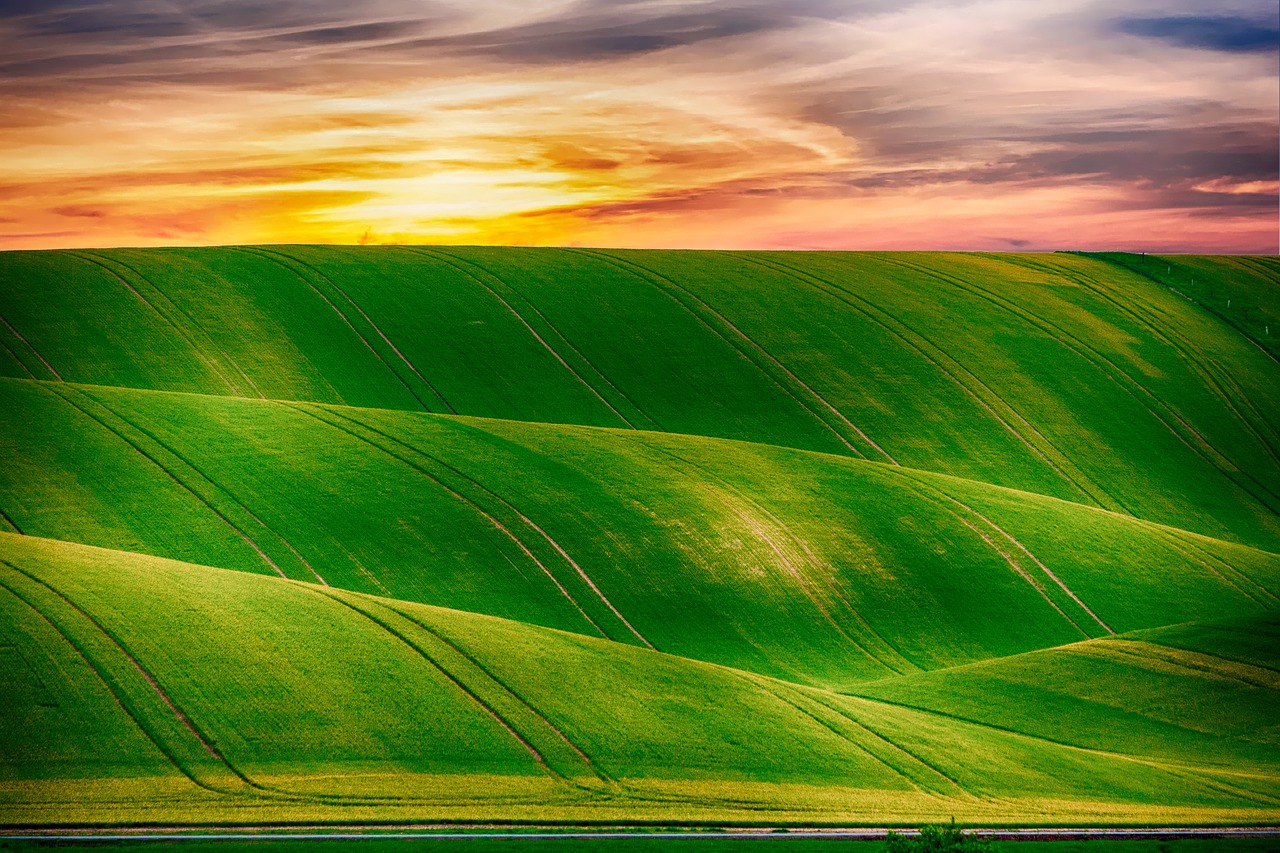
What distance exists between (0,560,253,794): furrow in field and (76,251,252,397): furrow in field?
33.6 m

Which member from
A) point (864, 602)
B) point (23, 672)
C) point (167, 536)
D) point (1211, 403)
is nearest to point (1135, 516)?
point (1211, 403)

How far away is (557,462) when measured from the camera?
55250mm

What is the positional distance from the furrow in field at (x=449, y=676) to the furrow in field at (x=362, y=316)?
31723 mm

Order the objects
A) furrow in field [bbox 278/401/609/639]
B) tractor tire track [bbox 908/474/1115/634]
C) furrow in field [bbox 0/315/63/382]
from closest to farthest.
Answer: furrow in field [bbox 278/401/609/639], tractor tire track [bbox 908/474/1115/634], furrow in field [bbox 0/315/63/382]

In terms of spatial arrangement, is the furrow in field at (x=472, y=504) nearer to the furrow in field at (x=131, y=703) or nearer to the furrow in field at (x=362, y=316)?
the furrow in field at (x=362, y=316)

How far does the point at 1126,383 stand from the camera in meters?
79.9

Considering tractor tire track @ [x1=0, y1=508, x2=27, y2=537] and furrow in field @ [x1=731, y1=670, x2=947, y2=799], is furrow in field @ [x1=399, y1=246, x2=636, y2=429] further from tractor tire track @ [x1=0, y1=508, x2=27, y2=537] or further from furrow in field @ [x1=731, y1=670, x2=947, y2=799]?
tractor tire track @ [x1=0, y1=508, x2=27, y2=537]

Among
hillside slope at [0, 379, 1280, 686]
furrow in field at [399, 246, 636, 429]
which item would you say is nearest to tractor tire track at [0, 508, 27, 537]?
hillside slope at [0, 379, 1280, 686]

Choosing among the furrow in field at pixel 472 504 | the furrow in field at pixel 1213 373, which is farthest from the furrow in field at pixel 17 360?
the furrow in field at pixel 1213 373

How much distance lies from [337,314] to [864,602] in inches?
1728

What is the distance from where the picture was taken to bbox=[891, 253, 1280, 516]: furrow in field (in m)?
72.6

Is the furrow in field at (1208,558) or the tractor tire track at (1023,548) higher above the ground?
the tractor tire track at (1023,548)

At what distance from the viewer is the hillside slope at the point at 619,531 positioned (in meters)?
45.6

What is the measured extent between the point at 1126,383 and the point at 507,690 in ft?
200
